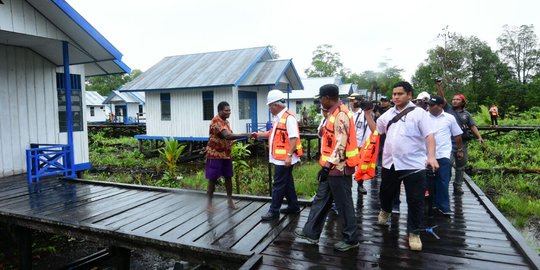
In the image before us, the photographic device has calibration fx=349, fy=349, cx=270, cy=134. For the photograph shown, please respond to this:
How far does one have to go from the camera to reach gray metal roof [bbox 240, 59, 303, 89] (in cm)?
1560

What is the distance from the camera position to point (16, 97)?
774cm

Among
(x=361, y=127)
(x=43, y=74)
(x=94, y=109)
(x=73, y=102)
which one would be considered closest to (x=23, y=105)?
(x=43, y=74)

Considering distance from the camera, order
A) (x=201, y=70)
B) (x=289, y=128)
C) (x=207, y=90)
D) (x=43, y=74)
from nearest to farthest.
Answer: (x=289, y=128) < (x=43, y=74) < (x=207, y=90) < (x=201, y=70)

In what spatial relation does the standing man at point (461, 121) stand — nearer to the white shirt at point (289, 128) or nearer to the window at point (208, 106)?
the white shirt at point (289, 128)

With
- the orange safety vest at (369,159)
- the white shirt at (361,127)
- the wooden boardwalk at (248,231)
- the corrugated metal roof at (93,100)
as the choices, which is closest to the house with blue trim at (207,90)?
the white shirt at (361,127)

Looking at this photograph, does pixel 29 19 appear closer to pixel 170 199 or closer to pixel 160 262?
pixel 170 199

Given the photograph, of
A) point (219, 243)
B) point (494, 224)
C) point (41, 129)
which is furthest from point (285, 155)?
point (41, 129)

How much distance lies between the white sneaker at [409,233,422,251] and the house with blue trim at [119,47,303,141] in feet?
38.6

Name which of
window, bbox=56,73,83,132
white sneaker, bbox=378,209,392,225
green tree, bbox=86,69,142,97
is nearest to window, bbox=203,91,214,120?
window, bbox=56,73,83,132

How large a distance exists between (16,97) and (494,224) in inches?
367

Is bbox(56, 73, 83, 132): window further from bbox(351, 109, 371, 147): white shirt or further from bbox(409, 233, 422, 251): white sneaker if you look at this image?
bbox(409, 233, 422, 251): white sneaker

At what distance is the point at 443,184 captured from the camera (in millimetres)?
4980

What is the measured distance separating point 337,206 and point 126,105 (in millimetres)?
36367

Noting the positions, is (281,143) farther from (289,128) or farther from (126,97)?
(126,97)
